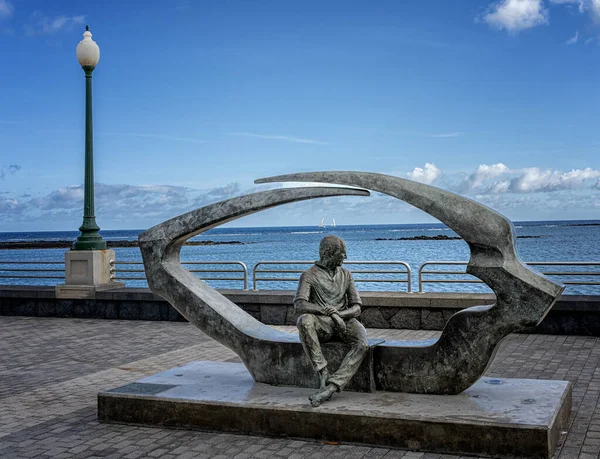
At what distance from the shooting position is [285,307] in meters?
13.6

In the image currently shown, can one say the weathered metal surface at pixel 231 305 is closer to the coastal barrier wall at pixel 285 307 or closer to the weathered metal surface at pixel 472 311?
the weathered metal surface at pixel 472 311

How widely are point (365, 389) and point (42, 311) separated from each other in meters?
10.7

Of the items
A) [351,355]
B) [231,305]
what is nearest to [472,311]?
[351,355]

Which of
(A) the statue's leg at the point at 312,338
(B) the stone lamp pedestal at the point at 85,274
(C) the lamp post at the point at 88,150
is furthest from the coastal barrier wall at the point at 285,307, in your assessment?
(A) the statue's leg at the point at 312,338

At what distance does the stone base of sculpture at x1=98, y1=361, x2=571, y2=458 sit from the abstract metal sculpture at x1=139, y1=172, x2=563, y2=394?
0.59ft

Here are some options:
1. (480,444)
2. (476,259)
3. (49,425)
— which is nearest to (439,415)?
(480,444)

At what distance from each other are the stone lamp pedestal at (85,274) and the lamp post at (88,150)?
0.17 m

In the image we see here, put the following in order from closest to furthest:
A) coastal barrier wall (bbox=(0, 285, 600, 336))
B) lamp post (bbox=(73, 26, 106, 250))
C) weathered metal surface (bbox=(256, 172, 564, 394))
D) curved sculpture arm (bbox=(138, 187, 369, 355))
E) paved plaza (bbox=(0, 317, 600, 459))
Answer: paved plaza (bbox=(0, 317, 600, 459)) → weathered metal surface (bbox=(256, 172, 564, 394)) → curved sculpture arm (bbox=(138, 187, 369, 355)) → coastal barrier wall (bbox=(0, 285, 600, 336)) → lamp post (bbox=(73, 26, 106, 250))

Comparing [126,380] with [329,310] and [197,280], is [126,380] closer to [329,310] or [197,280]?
[197,280]

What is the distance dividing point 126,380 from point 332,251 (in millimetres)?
3641

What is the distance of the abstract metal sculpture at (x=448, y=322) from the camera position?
21.1 feet

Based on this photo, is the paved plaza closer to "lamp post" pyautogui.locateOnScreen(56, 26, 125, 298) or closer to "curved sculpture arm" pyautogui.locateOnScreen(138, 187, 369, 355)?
"lamp post" pyautogui.locateOnScreen(56, 26, 125, 298)

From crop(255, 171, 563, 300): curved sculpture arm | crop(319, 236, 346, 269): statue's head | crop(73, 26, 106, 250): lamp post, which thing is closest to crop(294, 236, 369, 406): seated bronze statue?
crop(319, 236, 346, 269): statue's head

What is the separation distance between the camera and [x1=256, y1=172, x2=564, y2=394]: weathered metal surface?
6.38m
